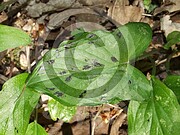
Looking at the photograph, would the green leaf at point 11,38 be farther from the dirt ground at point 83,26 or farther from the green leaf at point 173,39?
the green leaf at point 173,39

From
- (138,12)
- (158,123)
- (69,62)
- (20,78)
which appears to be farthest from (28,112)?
(138,12)

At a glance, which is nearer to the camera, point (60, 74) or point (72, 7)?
point (60, 74)

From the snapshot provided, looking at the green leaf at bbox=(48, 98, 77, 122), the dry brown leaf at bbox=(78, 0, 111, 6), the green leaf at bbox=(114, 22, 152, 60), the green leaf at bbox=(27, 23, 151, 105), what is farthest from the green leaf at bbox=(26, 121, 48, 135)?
the dry brown leaf at bbox=(78, 0, 111, 6)

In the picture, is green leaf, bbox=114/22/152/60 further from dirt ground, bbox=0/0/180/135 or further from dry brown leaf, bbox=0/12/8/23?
dry brown leaf, bbox=0/12/8/23

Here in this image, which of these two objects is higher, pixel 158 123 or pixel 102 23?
pixel 102 23

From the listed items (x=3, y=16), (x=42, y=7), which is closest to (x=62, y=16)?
(x=42, y=7)

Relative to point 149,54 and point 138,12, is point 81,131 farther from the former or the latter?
point 138,12

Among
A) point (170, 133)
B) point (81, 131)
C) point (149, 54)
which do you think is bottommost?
point (81, 131)

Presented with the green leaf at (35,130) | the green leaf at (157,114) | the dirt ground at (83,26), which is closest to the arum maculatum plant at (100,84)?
the green leaf at (157,114)
